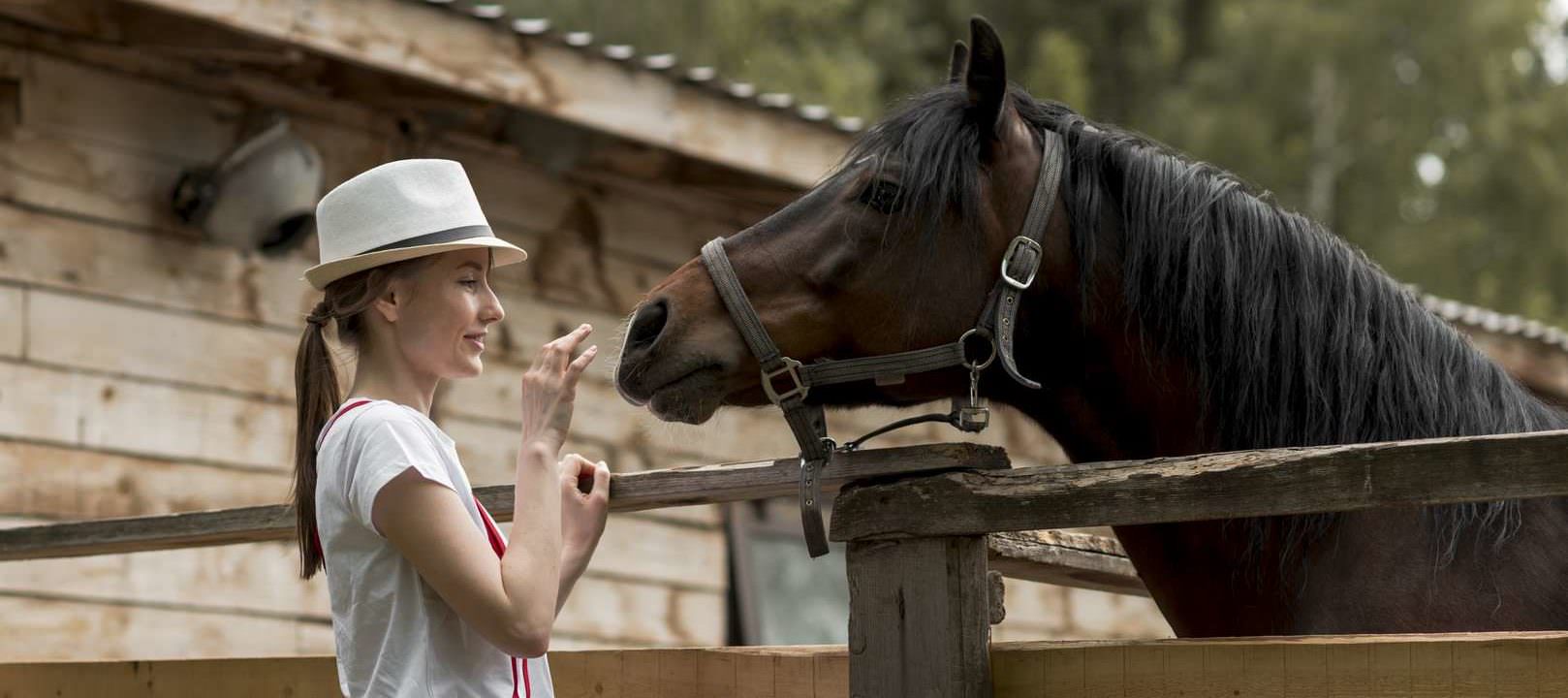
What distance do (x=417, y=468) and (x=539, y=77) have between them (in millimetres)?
3627

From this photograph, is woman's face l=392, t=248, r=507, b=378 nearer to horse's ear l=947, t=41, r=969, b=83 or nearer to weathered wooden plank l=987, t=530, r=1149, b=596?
weathered wooden plank l=987, t=530, r=1149, b=596

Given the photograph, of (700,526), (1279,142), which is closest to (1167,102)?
(1279,142)

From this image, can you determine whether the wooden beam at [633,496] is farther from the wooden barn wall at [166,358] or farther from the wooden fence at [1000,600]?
the wooden barn wall at [166,358]

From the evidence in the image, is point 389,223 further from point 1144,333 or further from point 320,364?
point 1144,333

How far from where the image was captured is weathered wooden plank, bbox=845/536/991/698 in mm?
1905

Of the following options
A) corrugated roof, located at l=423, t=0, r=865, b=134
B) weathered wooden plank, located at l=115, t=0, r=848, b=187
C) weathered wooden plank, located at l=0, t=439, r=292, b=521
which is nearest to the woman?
weathered wooden plank, located at l=0, t=439, r=292, b=521

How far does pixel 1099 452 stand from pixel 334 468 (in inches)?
48.1

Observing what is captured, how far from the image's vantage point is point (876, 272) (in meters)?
2.49

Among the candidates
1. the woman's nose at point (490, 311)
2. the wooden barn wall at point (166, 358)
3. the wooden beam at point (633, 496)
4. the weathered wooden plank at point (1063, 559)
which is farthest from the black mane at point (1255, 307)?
the wooden barn wall at point (166, 358)

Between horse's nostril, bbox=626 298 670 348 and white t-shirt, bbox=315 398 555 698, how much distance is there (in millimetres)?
648

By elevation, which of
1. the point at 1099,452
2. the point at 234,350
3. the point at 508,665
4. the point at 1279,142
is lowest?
the point at 508,665

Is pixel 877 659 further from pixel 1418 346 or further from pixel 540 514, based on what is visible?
pixel 1418 346

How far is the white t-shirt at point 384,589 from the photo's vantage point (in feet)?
5.73

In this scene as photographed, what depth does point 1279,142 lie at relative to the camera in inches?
771
